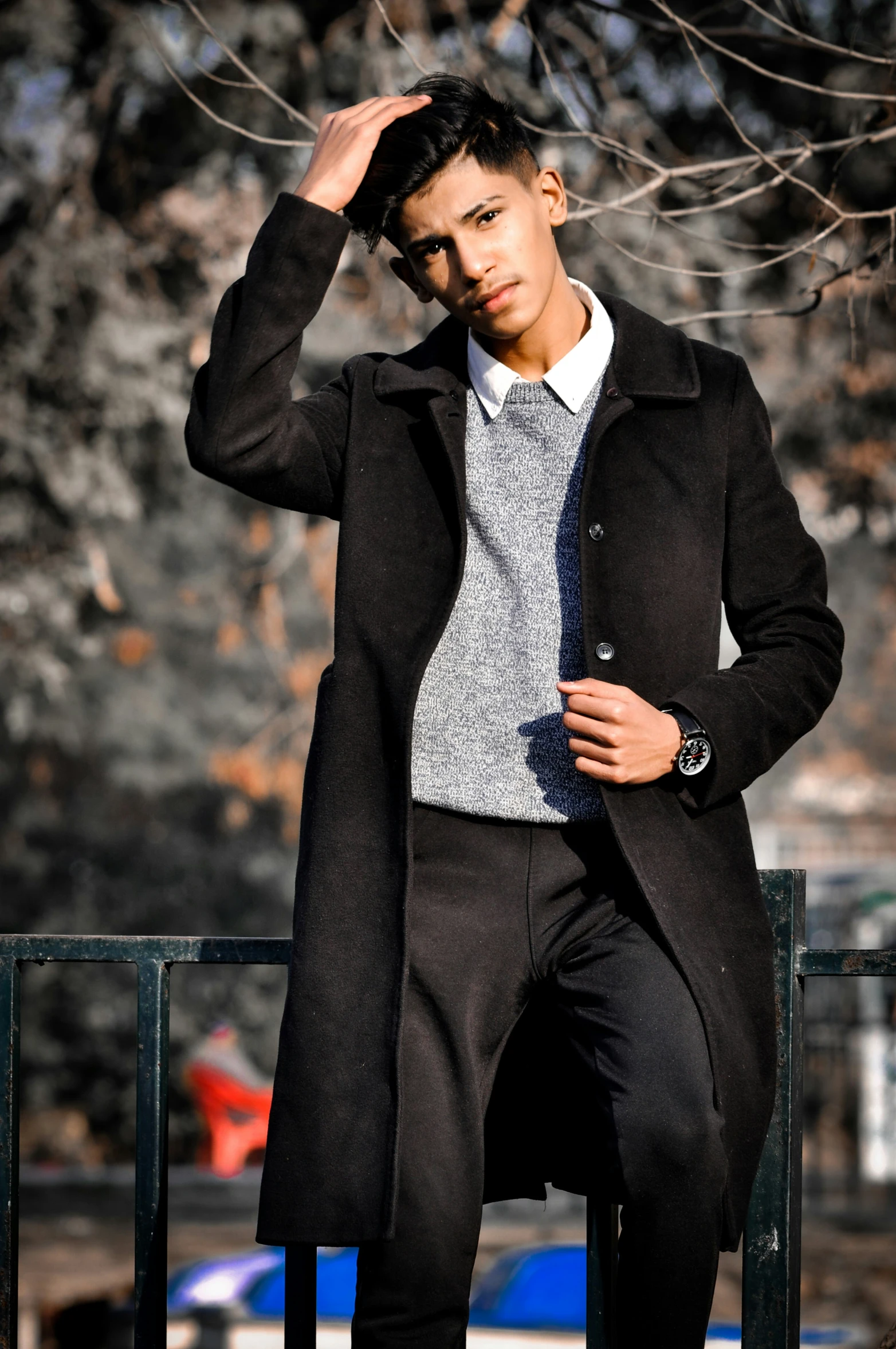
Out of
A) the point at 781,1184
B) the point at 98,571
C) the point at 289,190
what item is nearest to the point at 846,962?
the point at 781,1184

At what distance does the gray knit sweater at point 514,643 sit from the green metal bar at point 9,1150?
777 mm

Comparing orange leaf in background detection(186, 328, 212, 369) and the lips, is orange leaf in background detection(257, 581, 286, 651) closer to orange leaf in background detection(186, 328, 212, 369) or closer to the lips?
orange leaf in background detection(186, 328, 212, 369)

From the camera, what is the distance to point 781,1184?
2.18 meters

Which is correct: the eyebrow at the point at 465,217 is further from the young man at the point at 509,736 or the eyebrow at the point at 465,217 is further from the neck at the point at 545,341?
the neck at the point at 545,341

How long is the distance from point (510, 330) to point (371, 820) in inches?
28.7

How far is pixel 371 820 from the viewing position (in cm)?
209

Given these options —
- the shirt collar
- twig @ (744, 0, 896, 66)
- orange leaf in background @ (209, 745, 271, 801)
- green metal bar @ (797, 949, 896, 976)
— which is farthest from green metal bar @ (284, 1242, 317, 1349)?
orange leaf in background @ (209, 745, 271, 801)

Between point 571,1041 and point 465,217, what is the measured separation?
1159mm

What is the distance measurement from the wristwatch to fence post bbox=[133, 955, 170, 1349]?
846 mm

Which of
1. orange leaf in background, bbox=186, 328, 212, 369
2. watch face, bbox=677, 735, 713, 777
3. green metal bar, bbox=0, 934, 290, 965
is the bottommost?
green metal bar, bbox=0, 934, 290, 965

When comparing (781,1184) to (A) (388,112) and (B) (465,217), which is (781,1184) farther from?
(A) (388,112)

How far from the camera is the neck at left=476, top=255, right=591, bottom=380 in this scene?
2.25m

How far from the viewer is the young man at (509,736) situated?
1.95 metres

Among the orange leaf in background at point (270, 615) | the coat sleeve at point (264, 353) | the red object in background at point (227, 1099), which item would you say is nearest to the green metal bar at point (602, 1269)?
the coat sleeve at point (264, 353)
